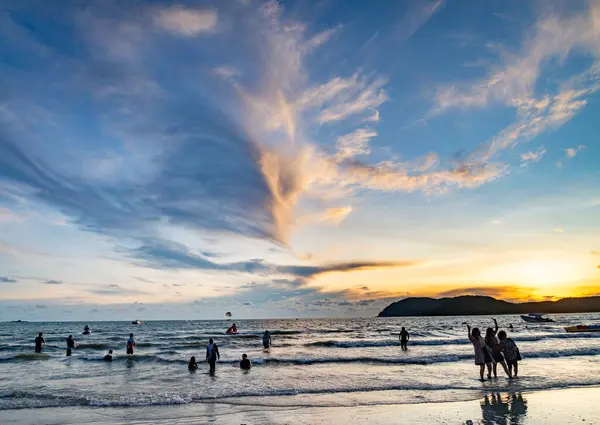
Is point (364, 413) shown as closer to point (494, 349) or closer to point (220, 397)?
point (220, 397)

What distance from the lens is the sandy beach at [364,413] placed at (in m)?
10.9

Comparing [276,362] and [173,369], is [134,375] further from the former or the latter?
[276,362]

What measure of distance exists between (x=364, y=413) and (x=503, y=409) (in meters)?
3.93

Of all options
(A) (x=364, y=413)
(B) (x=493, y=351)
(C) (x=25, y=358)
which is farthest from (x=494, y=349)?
(C) (x=25, y=358)

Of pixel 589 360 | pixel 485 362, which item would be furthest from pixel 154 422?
pixel 589 360

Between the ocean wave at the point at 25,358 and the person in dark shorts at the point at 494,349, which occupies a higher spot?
the person in dark shorts at the point at 494,349

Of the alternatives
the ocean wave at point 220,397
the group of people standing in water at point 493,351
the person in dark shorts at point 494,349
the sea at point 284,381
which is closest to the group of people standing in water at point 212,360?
the sea at point 284,381

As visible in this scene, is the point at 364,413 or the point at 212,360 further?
the point at 212,360

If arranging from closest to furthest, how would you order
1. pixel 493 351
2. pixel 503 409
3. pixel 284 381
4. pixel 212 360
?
pixel 503 409, pixel 493 351, pixel 284 381, pixel 212 360

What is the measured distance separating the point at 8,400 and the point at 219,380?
8585 mm

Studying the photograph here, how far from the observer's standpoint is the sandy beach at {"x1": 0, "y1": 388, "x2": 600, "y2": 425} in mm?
10869

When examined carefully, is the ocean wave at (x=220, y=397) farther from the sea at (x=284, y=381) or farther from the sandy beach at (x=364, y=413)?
the sandy beach at (x=364, y=413)

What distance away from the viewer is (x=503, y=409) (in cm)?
1175

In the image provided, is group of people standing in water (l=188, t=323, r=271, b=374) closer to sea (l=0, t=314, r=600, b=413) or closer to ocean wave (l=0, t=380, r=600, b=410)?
sea (l=0, t=314, r=600, b=413)
